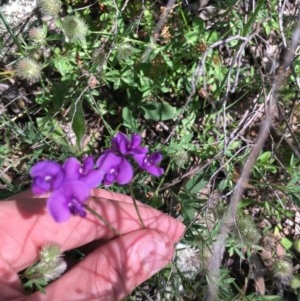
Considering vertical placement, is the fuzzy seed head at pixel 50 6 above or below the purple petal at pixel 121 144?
above

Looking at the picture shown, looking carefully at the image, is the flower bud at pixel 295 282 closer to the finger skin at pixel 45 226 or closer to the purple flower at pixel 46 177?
the finger skin at pixel 45 226

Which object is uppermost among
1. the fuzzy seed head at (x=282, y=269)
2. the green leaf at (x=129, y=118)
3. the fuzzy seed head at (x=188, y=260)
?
the green leaf at (x=129, y=118)

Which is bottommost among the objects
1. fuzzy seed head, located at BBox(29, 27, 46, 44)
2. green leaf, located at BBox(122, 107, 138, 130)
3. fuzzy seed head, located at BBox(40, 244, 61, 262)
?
→ green leaf, located at BBox(122, 107, 138, 130)

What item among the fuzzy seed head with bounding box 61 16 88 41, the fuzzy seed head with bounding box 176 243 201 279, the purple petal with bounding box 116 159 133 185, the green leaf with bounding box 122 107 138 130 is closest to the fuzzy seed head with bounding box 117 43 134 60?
the fuzzy seed head with bounding box 61 16 88 41

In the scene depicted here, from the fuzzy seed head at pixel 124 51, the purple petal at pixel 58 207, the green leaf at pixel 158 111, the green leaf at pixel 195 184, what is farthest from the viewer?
the green leaf at pixel 158 111

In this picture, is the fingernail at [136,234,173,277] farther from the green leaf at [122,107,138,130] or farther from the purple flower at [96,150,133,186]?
the green leaf at [122,107,138,130]

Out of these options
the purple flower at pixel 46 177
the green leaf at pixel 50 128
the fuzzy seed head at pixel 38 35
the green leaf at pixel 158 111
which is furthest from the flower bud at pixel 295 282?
the fuzzy seed head at pixel 38 35

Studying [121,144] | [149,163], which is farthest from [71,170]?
[149,163]
